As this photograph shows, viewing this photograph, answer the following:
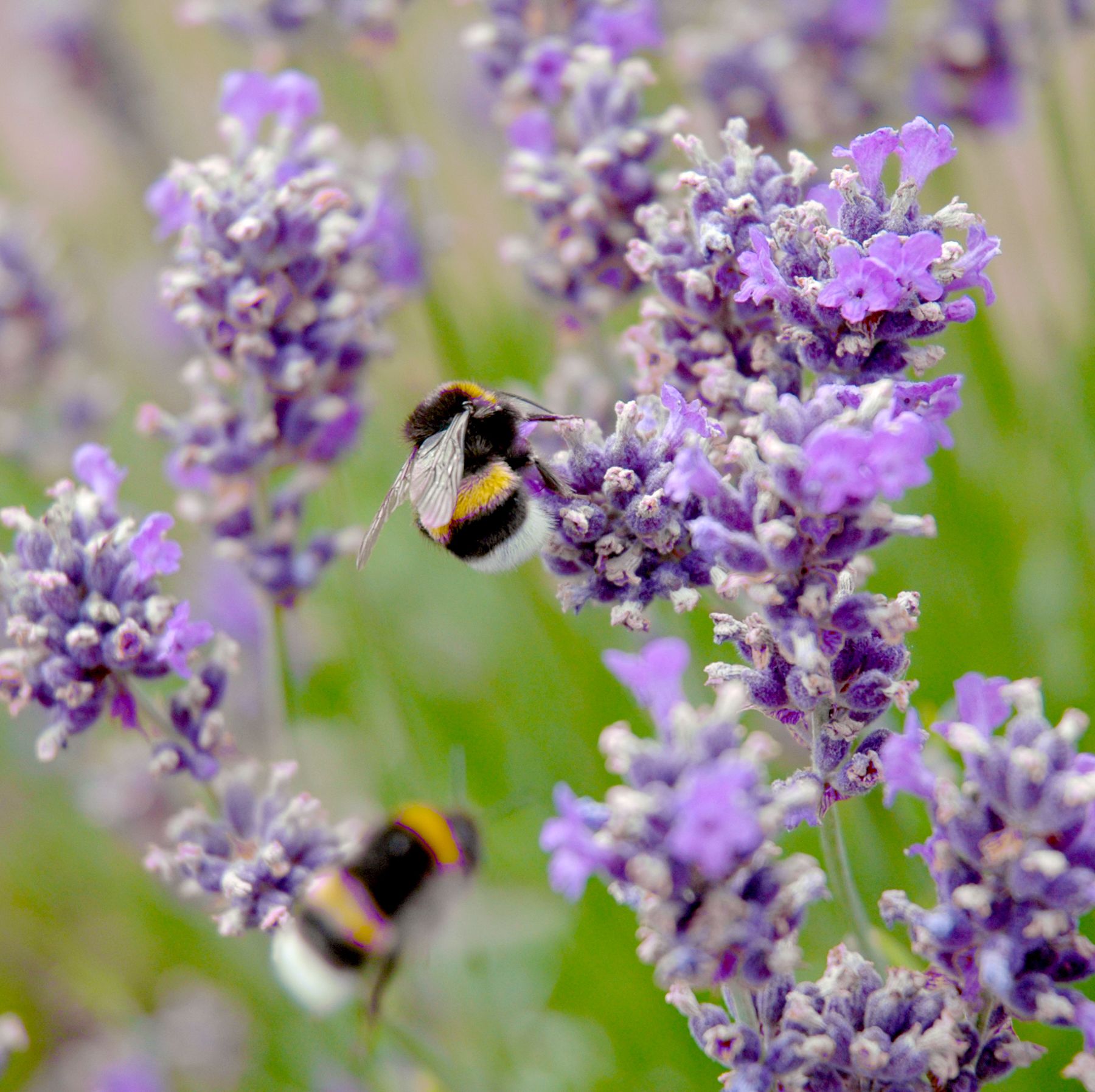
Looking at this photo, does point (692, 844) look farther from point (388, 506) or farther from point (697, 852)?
point (388, 506)

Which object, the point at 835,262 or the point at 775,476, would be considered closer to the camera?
the point at 775,476

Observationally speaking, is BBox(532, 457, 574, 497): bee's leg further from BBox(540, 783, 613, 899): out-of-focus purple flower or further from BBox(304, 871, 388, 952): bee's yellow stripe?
BBox(304, 871, 388, 952): bee's yellow stripe

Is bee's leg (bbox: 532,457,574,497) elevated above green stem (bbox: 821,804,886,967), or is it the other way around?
bee's leg (bbox: 532,457,574,497)

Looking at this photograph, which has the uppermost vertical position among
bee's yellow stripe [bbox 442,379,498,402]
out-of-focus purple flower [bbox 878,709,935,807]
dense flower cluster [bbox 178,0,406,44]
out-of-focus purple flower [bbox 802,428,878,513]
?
dense flower cluster [bbox 178,0,406,44]

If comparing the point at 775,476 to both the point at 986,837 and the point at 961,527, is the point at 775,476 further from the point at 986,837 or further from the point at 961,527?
the point at 961,527

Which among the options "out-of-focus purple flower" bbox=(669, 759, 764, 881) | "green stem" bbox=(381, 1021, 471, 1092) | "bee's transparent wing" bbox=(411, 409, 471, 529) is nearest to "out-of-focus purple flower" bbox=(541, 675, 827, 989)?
"out-of-focus purple flower" bbox=(669, 759, 764, 881)

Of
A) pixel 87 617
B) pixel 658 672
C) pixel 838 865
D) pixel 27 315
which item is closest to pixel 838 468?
pixel 658 672

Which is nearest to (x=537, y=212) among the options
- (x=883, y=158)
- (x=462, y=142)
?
(x=883, y=158)
